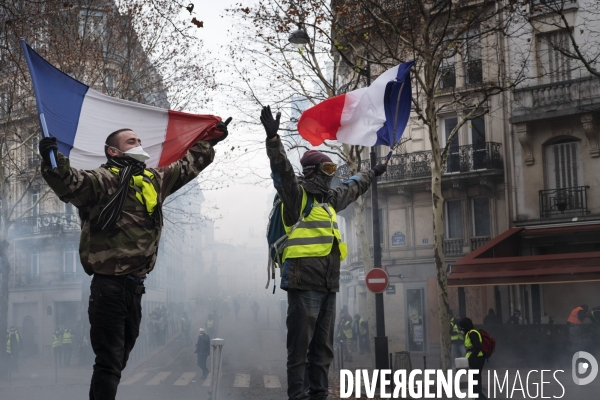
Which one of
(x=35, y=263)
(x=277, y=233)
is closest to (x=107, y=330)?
(x=277, y=233)

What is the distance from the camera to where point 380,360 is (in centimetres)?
1780

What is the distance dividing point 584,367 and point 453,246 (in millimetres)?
14803

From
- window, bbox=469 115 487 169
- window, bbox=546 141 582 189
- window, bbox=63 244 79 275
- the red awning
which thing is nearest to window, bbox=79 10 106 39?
the red awning

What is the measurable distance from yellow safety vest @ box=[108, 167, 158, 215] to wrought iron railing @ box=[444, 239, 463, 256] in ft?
100

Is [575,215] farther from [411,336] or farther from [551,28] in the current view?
[411,336]

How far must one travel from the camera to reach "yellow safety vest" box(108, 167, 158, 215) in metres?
5.29

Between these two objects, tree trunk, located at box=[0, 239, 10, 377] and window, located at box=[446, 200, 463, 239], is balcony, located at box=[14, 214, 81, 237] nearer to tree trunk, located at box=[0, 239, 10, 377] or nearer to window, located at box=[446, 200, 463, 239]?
tree trunk, located at box=[0, 239, 10, 377]

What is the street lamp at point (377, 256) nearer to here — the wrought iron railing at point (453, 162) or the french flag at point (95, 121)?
the french flag at point (95, 121)

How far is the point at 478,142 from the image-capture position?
114 ft

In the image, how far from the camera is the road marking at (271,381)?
70.7 ft

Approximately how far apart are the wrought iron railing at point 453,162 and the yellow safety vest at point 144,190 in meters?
27.6

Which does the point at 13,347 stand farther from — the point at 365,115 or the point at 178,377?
the point at 365,115

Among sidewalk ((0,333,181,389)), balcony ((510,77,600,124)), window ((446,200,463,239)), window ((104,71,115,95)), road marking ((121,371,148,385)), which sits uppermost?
window ((104,71,115,95))

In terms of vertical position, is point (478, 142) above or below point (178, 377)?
above
